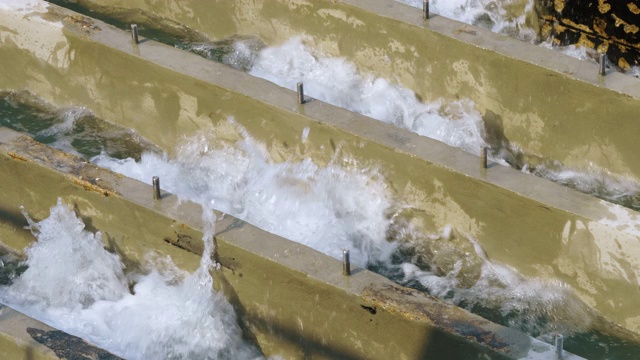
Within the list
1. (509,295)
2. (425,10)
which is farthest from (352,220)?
(425,10)

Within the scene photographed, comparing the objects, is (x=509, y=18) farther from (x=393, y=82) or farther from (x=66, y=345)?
(x=66, y=345)

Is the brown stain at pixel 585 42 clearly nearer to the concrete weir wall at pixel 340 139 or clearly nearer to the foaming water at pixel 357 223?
the concrete weir wall at pixel 340 139

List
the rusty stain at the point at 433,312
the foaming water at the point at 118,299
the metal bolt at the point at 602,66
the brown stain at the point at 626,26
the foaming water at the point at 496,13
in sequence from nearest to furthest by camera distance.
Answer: the rusty stain at the point at 433,312, the foaming water at the point at 118,299, the metal bolt at the point at 602,66, the brown stain at the point at 626,26, the foaming water at the point at 496,13

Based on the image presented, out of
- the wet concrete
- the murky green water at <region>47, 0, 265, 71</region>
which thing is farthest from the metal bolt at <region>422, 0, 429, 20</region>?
the wet concrete

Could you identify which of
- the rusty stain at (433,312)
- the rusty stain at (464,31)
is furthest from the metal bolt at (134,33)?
the rusty stain at (433,312)

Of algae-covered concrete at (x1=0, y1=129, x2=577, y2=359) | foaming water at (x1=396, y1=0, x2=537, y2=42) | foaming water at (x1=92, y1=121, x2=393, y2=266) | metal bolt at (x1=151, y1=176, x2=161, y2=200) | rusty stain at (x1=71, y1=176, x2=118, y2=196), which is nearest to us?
algae-covered concrete at (x1=0, y1=129, x2=577, y2=359)

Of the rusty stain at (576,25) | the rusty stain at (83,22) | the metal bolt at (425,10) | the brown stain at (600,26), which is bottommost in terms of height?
the rusty stain at (83,22)

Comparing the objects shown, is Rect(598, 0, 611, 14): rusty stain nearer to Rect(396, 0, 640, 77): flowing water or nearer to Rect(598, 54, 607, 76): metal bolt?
Rect(396, 0, 640, 77): flowing water

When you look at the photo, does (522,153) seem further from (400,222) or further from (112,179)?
(112,179)

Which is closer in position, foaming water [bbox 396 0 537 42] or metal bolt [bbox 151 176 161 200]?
metal bolt [bbox 151 176 161 200]
